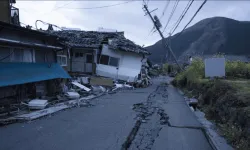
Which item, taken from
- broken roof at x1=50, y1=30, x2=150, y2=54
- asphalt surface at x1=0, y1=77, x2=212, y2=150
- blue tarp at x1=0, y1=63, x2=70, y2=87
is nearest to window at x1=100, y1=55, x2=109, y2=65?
broken roof at x1=50, y1=30, x2=150, y2=54

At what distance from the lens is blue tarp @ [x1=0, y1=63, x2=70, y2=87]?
9.72 m

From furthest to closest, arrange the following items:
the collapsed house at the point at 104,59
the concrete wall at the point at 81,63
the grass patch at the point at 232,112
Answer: the concrete wall at the point at 81,63 → the collapsed house at the point at 104,59 → the grass patch at the point at 232,112

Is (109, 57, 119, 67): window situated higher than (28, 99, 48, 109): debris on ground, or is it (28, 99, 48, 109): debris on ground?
(109, 57, 119, 67): window

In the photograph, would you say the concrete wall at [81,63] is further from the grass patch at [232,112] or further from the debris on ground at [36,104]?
the grass patch at [232,112]

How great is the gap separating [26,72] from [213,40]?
64615mm

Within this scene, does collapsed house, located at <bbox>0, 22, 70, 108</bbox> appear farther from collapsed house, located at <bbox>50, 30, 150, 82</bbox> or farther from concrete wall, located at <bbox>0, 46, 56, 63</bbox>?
collapsed house, located at <bbox>50, 30, 150, 82</bbox>

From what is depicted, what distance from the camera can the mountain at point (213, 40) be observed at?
57.0 meters

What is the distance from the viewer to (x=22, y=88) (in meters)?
11.9

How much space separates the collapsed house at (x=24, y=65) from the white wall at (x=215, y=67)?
9.70 metres

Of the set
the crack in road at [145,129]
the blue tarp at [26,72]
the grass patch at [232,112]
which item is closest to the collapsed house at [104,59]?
the blue tarp at [26,72]

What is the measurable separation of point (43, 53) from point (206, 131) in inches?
425

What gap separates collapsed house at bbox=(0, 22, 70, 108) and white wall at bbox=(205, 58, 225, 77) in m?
9.70

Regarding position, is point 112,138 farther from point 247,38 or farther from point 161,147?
point 247,38

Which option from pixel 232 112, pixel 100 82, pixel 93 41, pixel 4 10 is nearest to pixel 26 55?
pixel 4 10
